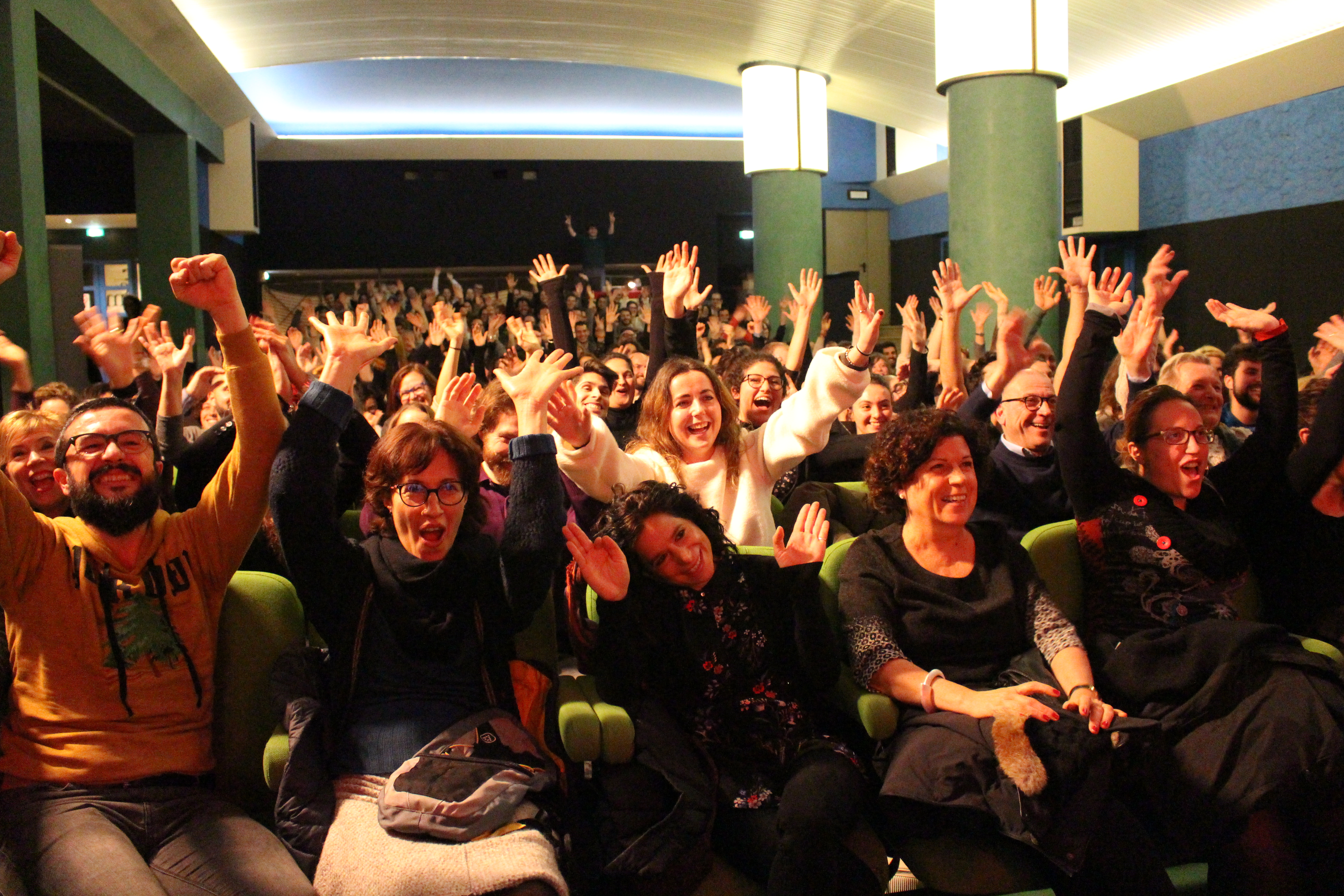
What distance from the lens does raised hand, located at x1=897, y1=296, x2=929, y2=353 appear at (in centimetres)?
480

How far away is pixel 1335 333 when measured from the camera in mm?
2846

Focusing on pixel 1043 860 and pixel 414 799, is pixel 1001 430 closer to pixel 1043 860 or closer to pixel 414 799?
pixel 1043 860

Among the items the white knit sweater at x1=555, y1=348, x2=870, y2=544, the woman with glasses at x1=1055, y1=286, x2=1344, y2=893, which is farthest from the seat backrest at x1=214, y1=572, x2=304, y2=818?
the woman with glasses at x1=1055, y1=286, x2=1344, y2=893

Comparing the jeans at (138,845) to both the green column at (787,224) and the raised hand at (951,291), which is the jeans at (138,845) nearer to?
the raised hand at (951,291)

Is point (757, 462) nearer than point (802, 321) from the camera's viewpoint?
Yes

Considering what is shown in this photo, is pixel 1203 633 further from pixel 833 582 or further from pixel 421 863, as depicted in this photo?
pixel 421 863

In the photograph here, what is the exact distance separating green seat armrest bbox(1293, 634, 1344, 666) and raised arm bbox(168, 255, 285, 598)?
6.99ft

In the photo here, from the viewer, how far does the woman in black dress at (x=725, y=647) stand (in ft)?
6.79

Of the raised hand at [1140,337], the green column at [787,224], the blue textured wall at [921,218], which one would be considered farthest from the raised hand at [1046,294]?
the blue textured wall at [921,218]

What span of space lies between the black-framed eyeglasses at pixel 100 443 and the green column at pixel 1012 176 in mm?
5303

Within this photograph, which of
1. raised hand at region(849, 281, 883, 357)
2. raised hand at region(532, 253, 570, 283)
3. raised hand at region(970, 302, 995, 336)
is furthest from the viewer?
raised hand at region(970, 302, 995, 336)

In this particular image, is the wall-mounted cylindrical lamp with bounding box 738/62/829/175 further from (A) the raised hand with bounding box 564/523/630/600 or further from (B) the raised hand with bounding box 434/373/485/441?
(A) the raised hand with bounding box 564/523/630/600

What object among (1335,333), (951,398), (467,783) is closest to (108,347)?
(467,783)

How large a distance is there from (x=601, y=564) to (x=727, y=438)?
3.00 ft
